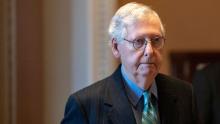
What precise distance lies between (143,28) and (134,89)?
23cm

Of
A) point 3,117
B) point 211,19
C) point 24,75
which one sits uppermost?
point 211,19

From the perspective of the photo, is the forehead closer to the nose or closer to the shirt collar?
the nose

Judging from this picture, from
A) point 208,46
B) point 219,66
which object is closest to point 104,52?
point 219,66

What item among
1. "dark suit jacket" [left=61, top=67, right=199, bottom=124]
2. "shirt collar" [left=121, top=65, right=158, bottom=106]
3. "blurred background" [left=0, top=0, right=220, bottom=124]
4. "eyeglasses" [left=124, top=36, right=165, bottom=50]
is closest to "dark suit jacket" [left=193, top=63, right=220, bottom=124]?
"blurred background" [left=0, top=0, right=220, bottom=124]

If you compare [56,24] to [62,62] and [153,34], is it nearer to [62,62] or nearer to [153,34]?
[62,62]

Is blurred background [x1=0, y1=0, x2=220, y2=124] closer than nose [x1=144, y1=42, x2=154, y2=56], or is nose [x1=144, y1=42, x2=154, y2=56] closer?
nose [x1=144, y1=42, x2=154, y2=56]

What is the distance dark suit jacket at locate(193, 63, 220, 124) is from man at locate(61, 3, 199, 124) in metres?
0.70

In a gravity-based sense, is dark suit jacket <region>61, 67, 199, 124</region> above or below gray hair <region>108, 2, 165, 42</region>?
below

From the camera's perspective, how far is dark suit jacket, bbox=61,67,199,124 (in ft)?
5.66

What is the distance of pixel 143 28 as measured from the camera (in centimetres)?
166

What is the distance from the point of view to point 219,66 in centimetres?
263

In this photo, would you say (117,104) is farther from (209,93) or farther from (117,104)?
(209,93)

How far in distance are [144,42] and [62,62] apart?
1415 mm

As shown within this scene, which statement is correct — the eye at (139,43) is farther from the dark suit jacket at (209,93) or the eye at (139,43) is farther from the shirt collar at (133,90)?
the dark suit jacket at (209,93)
